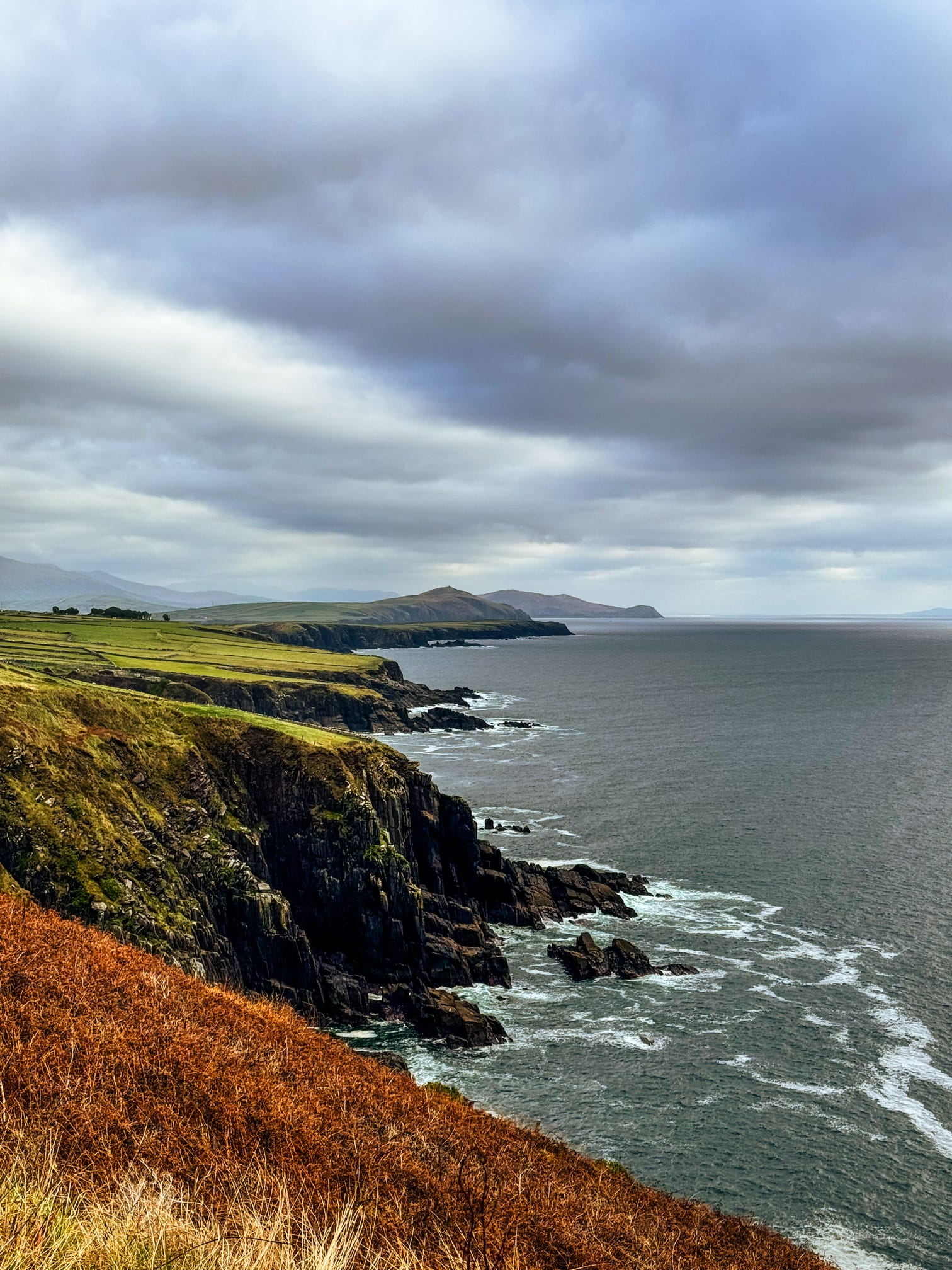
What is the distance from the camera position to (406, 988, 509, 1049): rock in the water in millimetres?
46969

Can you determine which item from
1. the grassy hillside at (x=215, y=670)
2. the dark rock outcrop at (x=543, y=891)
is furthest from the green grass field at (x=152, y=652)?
the dark rock outcrop at (x=543, y=891)

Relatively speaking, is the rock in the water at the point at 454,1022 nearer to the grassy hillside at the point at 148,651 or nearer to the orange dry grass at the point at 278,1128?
the orange dry grass at the point at 278,1128

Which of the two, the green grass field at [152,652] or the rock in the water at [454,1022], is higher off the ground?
the green grass field at [152,652]

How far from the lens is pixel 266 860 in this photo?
186 ft

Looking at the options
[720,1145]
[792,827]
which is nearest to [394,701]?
[792,827]

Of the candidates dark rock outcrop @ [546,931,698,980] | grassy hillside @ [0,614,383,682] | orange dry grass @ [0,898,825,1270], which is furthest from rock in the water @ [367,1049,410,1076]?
grassy hillside @ [0,614,383,682]

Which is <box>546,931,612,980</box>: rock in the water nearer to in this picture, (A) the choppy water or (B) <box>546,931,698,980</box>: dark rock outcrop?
(B) <box>546,931,698,980</box>: dark rock outcrop

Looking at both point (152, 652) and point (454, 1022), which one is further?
point (152, 652)

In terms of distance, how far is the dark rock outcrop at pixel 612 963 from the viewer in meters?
55.7

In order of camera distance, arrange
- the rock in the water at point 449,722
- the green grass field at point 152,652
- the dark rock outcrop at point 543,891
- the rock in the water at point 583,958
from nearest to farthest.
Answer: the rock in the water at point 583,958
the dark rock outcrop at point 543,891
the green grass field at point 152,652
the rock in the water at point 449,722

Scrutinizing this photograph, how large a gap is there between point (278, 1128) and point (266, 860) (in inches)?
1678

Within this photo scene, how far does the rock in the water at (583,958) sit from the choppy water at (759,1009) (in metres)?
1.14

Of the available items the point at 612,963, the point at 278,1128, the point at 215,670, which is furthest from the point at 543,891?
the point at 215,670

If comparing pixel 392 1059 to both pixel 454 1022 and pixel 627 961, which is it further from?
pixel 627 961
